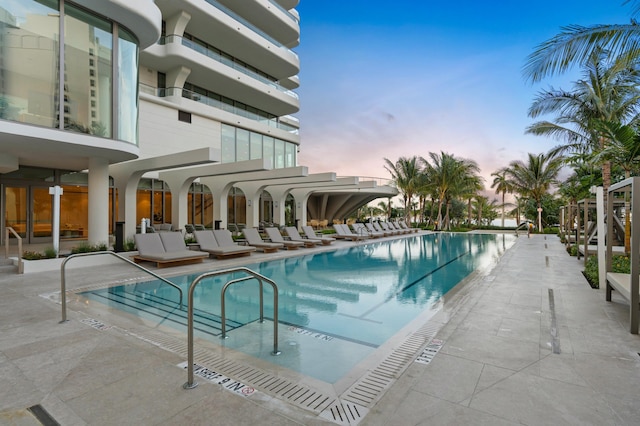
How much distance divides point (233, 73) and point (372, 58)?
369 inches

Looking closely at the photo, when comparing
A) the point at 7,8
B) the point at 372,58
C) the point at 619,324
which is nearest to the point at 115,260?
the point at 7,8

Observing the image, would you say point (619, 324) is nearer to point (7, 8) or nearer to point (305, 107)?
point (7, 8)

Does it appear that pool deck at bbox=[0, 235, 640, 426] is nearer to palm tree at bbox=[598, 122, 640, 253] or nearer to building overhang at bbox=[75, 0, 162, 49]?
palm tree at bbox=[598, 122, 640, 253]

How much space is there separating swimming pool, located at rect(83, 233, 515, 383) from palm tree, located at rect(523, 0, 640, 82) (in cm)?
530

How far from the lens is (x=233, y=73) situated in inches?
900

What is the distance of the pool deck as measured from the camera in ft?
8.45

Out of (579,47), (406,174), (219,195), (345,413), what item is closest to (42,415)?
(345,413)

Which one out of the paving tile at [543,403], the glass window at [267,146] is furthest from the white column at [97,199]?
the glass window at [267,146]

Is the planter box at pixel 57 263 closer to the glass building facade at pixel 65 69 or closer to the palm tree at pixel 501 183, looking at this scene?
the glass building facade at pixel 65 69

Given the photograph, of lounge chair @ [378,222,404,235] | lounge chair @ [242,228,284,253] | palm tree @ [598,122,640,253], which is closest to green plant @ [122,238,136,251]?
lounge chair @ [242,228,284,253]

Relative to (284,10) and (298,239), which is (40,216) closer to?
(298,239)

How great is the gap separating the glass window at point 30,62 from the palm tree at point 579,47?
11.6 m

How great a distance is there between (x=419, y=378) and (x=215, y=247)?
32.9 ft

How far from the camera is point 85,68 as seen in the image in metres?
9.64
